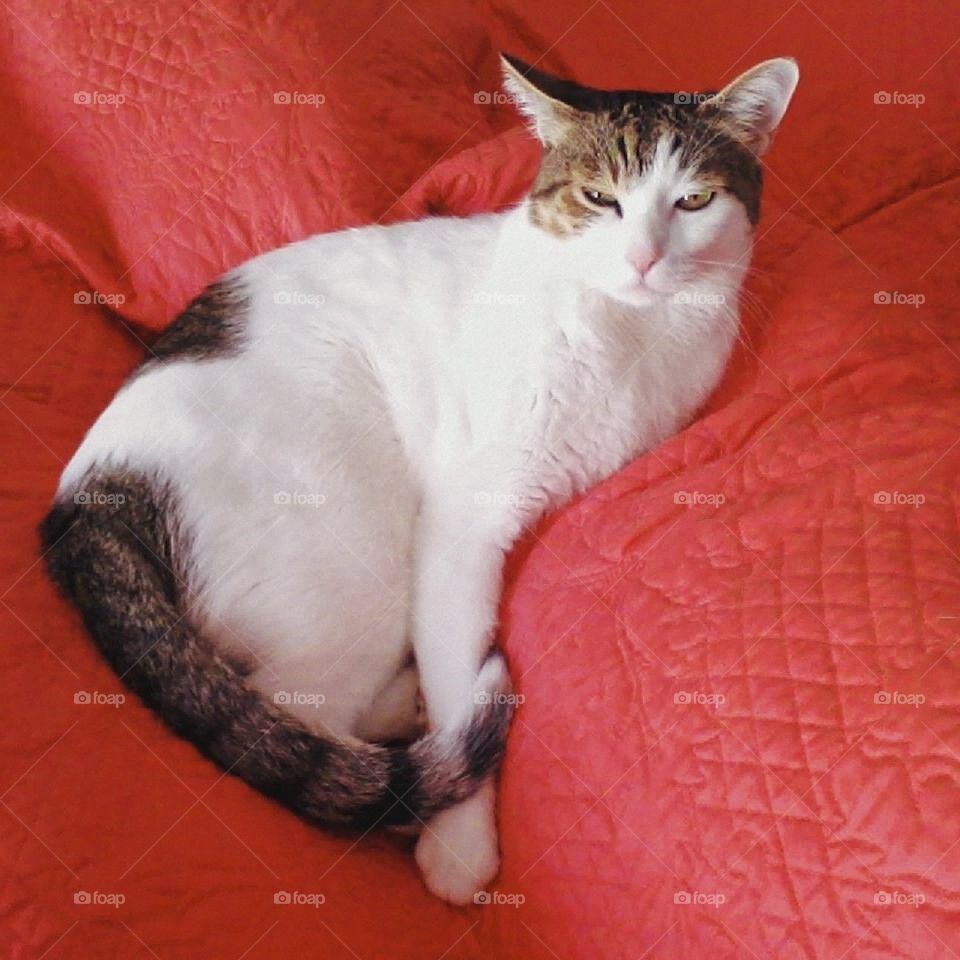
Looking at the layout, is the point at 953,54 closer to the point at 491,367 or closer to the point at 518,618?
the point at 491,367

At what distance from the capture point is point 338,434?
1204 mm

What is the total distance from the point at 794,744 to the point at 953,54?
134cm

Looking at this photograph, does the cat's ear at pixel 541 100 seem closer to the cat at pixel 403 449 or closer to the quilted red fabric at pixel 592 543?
the cat at pixel 403 449

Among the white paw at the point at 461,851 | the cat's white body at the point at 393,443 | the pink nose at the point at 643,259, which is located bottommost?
the white paw at the point at 461,851

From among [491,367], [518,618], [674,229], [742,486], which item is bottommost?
[518,618]

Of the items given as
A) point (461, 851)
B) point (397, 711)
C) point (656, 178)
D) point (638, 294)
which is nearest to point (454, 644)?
point (397, 711)

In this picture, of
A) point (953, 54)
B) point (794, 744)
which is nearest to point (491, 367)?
point (794, 744)

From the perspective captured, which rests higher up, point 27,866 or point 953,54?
point 953,54

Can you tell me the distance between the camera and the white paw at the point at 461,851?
1.01 metres

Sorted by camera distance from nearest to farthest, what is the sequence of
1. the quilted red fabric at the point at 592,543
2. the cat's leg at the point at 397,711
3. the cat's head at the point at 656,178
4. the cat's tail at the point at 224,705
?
the quilted red fabric at the point at 592,543 → the cat's tail at the point at 224,705 → the cat's head at the point at 656,178 → the cat's leg at the point at 397,711

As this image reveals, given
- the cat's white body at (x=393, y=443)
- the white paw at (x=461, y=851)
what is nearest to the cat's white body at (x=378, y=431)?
the cat's white body at (x=393, y=443)

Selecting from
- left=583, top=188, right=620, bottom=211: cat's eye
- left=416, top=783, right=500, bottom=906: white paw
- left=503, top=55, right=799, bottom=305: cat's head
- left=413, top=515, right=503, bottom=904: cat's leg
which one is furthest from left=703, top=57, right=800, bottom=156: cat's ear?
left=416, top=783, right=500, bottom=906: white paw

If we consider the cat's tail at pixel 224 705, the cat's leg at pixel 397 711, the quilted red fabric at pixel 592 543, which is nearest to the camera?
the quilted red fabric at pixel 592 543

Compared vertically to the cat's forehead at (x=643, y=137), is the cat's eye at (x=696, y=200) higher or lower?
lower
